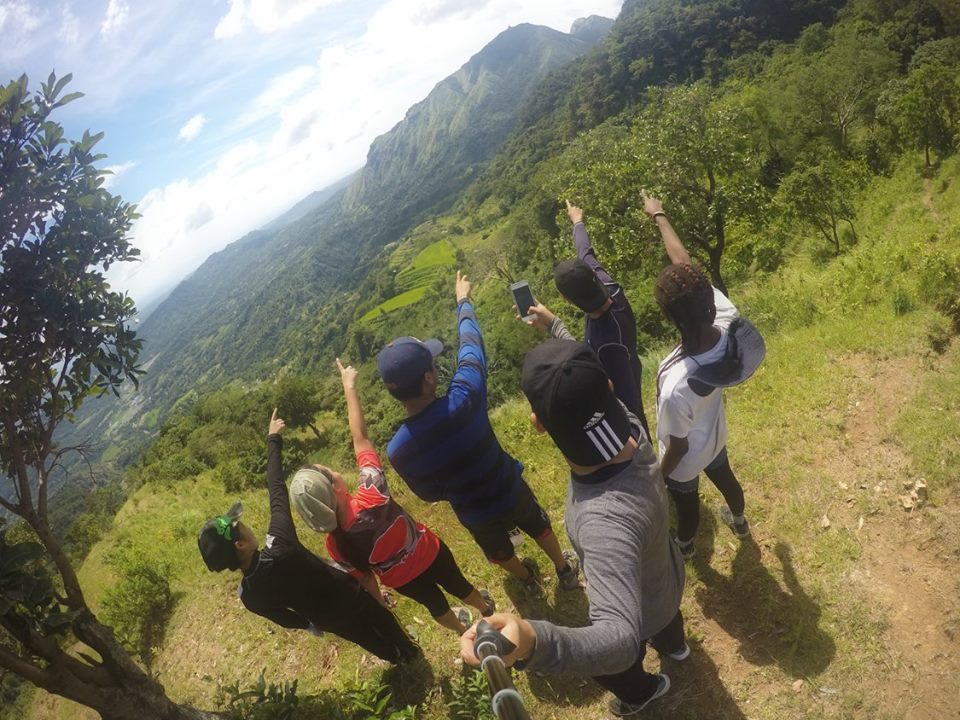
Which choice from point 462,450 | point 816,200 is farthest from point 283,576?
point 816,200

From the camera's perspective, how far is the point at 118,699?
3.45 meters

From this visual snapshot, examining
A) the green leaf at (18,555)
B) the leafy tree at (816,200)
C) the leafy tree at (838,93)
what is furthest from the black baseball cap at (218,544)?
the leafy tree at (838,93)

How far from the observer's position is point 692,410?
2.90 metres

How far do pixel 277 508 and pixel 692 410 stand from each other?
2677 millimetres

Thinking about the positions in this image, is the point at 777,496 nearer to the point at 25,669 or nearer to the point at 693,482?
the point at 693,482

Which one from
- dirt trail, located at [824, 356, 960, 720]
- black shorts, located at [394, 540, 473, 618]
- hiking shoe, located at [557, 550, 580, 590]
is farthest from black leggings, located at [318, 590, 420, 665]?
dirt trail, located at [824, 356, 960, 720]

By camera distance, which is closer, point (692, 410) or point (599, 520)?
point (599, 520)

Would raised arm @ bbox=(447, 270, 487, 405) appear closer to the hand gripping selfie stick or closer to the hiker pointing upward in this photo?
the hiker pointing upward

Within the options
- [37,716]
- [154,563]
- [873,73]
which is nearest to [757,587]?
[154,563]

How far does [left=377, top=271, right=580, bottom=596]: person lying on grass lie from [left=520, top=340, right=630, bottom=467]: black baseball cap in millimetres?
846

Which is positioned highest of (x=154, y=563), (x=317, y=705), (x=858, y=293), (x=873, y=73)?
(x=154, y=563)

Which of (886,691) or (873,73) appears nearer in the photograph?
(886,691)

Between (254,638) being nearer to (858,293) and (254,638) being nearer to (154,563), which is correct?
(154,563)

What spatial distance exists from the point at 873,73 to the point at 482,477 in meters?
50.2
